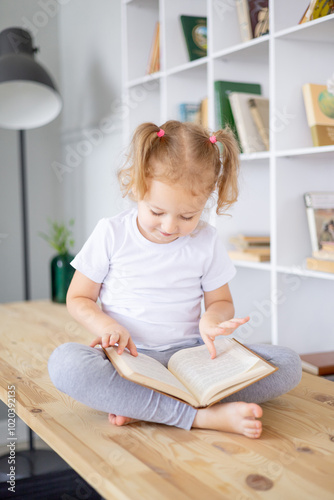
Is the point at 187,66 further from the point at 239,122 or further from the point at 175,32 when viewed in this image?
the point at 239,122

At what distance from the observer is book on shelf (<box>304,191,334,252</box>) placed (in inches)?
65.9

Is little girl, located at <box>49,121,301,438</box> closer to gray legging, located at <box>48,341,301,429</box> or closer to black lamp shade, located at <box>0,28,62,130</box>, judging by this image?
gray legging, located at <box>48,341,301,429</box>

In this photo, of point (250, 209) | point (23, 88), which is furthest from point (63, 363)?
point (23, 88)

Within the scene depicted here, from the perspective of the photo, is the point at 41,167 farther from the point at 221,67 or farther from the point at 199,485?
the point at 199,485

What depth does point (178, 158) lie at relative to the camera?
1106 millimetres

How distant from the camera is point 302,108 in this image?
65.9 inches

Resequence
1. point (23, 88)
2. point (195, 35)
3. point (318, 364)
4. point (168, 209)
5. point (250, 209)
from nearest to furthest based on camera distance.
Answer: point (168, 209) → point (318, 364) → point (250, 209) → point (195, 35) → point (23, 88)

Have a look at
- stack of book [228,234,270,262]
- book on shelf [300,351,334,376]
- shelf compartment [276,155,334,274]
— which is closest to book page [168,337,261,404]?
book on shelf [300,351,334,376]

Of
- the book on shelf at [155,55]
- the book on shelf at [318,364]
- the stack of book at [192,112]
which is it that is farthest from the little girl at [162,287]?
the book on shelf at [155,55]

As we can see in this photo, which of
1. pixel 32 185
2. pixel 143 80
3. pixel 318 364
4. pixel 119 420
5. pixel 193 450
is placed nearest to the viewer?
pixel 193 450

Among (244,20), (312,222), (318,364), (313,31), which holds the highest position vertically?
(244,20)

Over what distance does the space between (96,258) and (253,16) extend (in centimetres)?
108

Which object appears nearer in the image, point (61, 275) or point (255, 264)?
point (255, 264)

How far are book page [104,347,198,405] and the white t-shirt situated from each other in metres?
0.20
